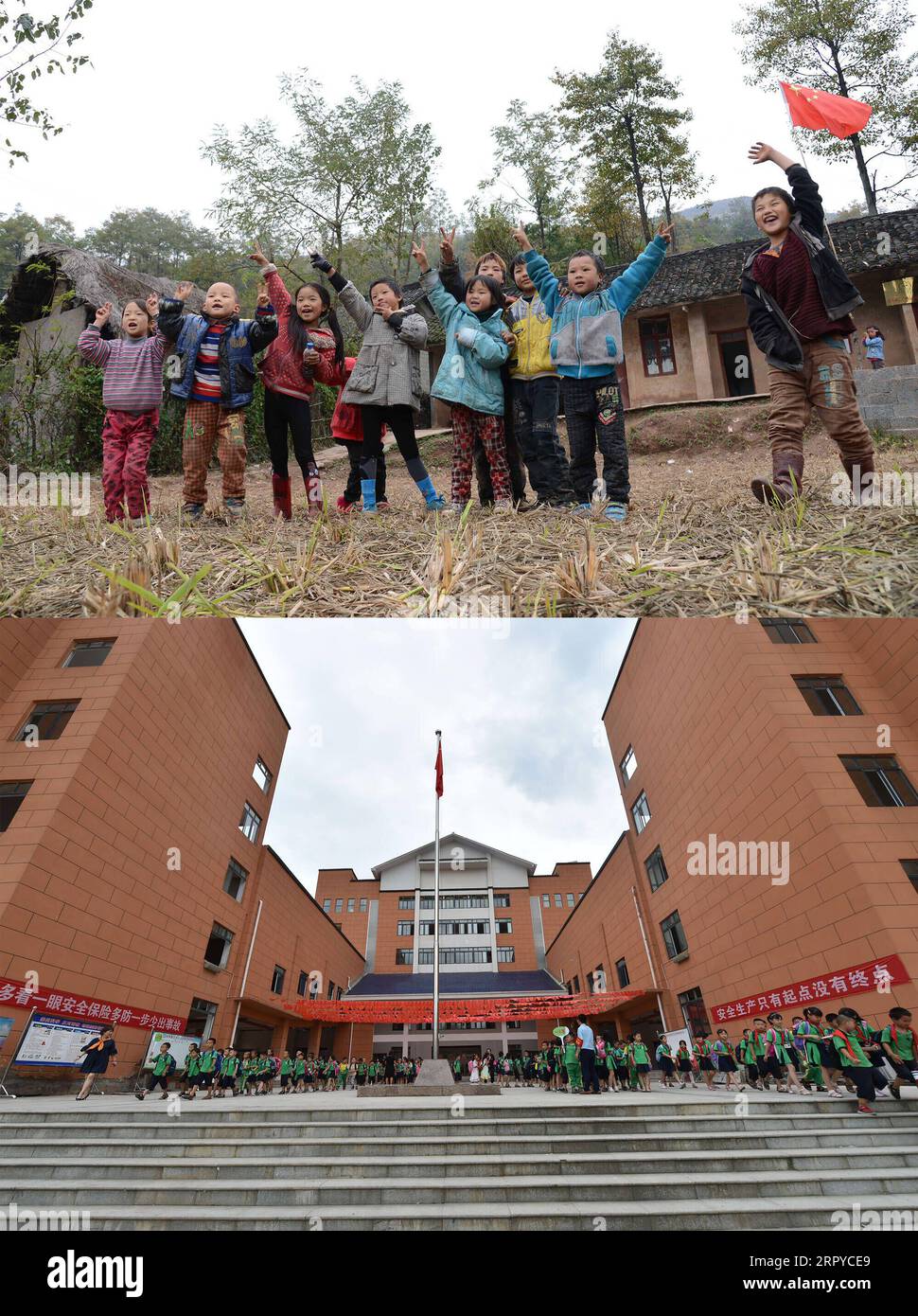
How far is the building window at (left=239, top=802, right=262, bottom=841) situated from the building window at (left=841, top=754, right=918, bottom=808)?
8535 mm

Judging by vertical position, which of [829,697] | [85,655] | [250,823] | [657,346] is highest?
[657,346]

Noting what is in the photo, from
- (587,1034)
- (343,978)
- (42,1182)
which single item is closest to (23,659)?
(42,1182)

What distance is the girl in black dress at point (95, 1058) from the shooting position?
4965mm

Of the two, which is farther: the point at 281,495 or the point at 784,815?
the point at 784,815

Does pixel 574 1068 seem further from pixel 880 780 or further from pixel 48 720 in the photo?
pixel 48 720

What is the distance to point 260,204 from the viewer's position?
38.8 ft

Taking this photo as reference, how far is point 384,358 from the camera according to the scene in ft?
12.3

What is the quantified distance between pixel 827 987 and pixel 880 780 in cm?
192

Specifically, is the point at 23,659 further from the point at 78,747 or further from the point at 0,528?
the point at 0,528

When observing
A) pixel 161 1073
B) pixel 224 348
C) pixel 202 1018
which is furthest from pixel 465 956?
pixel 224 348

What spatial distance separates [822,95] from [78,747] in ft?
23.8

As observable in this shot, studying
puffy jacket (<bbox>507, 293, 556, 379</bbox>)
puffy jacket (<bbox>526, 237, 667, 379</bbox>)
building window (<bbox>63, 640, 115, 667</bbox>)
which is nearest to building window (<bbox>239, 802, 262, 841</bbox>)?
building window (<bbox>63, 640, 115, 667</bbox>)

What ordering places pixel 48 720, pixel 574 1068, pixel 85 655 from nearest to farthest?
pixel 85 655 < pixel 48 720 < pixel 574 1068

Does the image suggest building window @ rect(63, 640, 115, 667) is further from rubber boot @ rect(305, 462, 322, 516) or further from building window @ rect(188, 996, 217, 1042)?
building window @ rect(188, 996, 217, 1042)
